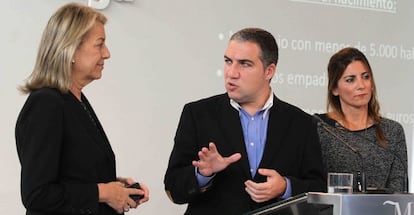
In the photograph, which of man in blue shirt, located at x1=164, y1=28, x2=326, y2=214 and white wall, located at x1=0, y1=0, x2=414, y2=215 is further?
white wall, located at x1=0, y1=0, x2=414, y2=215

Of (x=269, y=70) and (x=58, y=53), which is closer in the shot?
(x=58, y=53)

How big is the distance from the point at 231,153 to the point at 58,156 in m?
→ 0.74

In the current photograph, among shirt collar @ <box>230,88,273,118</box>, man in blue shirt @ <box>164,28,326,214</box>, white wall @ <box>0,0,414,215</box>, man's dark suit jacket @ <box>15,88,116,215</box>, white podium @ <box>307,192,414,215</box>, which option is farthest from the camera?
white wall @ <box>0,0,414,215</box>

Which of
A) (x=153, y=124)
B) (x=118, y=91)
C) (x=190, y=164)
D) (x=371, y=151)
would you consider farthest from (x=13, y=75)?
(x=371, y=151)

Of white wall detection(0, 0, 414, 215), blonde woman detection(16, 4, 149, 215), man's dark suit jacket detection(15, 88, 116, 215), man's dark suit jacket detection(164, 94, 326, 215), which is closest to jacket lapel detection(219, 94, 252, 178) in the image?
man's dark suit jacket detection(164, 94, 326, 215)

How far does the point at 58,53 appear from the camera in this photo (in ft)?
7.84

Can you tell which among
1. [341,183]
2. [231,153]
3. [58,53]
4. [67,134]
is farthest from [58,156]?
[341,183]

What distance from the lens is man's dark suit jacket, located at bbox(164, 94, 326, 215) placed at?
8.99ft

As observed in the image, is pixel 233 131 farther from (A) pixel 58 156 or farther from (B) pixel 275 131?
(A) pixel 58 156

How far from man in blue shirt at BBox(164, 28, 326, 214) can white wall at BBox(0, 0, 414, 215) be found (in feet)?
3.93

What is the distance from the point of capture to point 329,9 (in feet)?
15.4

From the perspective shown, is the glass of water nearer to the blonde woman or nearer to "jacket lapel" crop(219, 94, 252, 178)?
"jacket lapel" crop(219, 94, 252, 178)

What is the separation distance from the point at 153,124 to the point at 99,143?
168 centimetres

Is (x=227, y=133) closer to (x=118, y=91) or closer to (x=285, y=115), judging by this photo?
(x=285, y=115)
